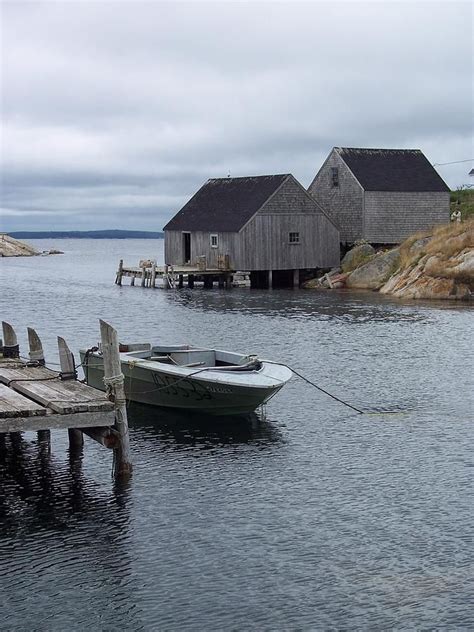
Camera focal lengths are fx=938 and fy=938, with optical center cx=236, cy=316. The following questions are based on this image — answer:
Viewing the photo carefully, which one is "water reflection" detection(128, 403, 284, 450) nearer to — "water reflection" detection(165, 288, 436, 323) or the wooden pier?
the wooden pier

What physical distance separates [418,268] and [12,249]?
128 meters

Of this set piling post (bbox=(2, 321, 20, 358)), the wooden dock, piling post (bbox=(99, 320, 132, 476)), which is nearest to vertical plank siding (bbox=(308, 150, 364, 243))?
the wooden dock

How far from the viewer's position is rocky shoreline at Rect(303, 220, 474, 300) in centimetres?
5675

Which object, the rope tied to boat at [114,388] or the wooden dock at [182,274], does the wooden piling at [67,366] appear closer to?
the rope tied to boat at [114,388]

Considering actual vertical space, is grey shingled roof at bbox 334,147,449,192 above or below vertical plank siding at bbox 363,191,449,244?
above

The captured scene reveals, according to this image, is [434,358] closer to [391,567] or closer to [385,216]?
[391,567]

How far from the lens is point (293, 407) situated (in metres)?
25.5

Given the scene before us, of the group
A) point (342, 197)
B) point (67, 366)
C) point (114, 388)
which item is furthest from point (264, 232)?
point (114, 388)

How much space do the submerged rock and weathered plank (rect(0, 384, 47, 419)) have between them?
47432mm

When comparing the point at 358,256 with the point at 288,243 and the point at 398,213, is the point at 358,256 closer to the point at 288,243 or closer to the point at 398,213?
the point at 398,213

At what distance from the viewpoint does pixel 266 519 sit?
1636 cm

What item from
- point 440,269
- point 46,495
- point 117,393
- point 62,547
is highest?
point 440,269

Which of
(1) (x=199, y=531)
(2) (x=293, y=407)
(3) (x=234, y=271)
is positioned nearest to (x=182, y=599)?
(1) (x=199, y=531)

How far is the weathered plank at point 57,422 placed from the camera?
16.9 metres
